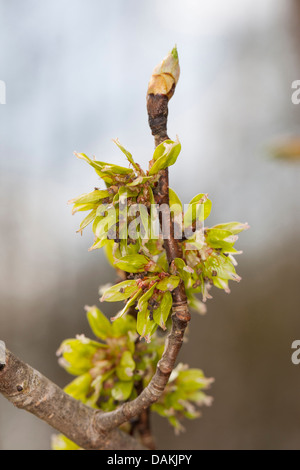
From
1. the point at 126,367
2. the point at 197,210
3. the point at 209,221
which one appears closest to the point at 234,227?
the point at 197,210

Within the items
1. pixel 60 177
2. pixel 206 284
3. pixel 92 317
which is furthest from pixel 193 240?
pixel 60 177

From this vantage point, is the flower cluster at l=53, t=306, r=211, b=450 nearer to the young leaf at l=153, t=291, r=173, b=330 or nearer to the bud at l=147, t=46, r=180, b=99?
the young leaf at l=153, t=291, r=173, b=330

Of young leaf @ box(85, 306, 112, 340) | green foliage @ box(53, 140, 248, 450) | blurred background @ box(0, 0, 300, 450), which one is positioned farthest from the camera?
blurred background @ box(0, 0, 300, 450)

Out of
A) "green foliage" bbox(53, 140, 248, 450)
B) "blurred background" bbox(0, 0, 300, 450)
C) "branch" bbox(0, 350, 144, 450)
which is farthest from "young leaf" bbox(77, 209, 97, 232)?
"blurred background" bbox(0, 0, 300, 450)

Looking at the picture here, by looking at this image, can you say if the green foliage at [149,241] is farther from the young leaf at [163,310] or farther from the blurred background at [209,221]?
the blurred background at [209,221]

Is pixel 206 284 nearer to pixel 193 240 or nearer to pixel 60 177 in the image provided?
pixel 193 240
